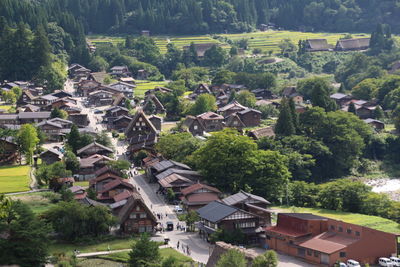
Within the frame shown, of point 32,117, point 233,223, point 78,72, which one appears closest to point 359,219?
point 233,223

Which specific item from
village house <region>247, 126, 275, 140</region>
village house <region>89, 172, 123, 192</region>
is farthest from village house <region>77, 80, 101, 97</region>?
village house <region>89, 172, 123, 192</region>

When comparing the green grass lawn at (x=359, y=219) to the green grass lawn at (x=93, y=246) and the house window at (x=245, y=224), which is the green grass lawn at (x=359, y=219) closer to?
the house window at (x=245, y=224)

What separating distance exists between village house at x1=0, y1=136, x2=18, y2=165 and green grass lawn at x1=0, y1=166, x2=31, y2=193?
3.29 feet

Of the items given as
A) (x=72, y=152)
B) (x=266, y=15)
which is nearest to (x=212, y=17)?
(x=266, y=15)

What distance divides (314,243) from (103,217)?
33.6 feet

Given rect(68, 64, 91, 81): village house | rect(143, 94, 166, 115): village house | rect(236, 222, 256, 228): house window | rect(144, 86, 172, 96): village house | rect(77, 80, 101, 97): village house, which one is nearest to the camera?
rect(236, 222, 256, 228): house window

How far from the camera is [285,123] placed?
5509cm

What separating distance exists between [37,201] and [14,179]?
5.70 m

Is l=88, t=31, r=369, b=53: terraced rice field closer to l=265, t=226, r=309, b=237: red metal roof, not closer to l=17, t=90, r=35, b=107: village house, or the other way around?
l=17, t=90, r=35, b=107: village house

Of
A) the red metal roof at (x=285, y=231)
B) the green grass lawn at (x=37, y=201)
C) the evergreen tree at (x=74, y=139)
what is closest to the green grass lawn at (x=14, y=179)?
the green grass lawn at (x=37, y=201)

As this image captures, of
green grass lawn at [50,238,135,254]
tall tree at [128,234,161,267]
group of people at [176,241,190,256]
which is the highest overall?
tall tree at [128,234,161,267]

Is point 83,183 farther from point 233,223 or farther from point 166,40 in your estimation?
point 166,40

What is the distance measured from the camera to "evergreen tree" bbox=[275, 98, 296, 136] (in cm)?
5494

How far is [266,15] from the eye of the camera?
11931 cm
